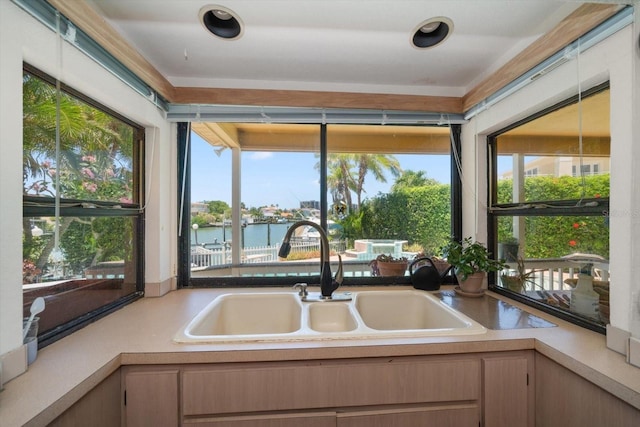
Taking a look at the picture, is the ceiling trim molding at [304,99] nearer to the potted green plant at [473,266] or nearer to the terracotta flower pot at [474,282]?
the potted green plant at [473,266]

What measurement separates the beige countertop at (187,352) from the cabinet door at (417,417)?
210 millimetres

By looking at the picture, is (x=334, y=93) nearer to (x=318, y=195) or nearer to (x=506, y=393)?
(x=318, y=195)

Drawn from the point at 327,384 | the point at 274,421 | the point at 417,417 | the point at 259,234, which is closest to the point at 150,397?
the point at 274,421

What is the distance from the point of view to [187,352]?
34.9 inches

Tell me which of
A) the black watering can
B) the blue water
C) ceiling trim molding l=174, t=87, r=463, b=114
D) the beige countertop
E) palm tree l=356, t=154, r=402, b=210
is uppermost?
ceiling trim molding l=174, t=87, r=463, b=114

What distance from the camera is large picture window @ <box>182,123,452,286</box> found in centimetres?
178

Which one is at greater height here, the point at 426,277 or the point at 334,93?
the point at 334,93

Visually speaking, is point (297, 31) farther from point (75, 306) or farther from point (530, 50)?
point (75, 306)

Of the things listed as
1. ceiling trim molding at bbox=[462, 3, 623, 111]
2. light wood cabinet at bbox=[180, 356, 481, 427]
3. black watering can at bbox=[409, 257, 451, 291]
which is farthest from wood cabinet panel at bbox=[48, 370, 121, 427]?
ceiling trim molding at bbox=[462, 3, 623, 111]

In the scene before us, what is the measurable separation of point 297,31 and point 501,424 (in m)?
1.78

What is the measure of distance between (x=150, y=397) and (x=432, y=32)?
72.2 inches

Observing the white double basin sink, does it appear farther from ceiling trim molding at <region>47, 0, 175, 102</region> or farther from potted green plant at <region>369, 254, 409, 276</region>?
ceiling trim molding at <region>47, 0, 175, 102</region>

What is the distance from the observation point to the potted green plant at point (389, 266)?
1.74m

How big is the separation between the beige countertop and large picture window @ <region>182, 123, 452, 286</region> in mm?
746
